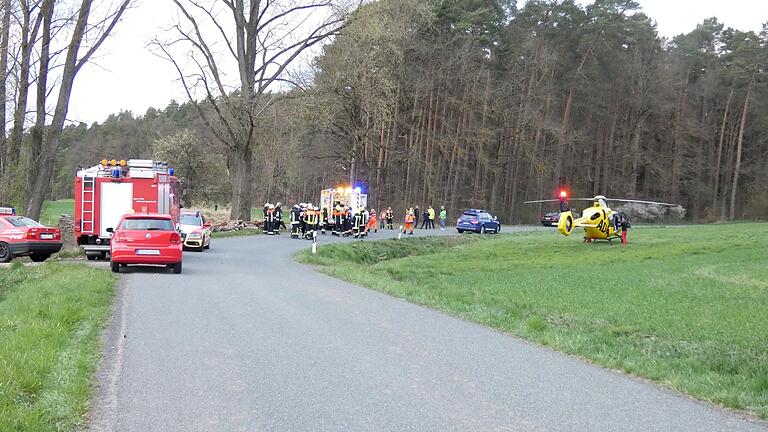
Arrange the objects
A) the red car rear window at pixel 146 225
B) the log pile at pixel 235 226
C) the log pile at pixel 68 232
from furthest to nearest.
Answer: the log pile at pixel 235 226 < the log pile at pixel 68 232 < the red car rear window at pixel 146 225

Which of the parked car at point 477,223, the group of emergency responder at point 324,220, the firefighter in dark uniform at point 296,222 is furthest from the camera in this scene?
the parked car at point 477,223

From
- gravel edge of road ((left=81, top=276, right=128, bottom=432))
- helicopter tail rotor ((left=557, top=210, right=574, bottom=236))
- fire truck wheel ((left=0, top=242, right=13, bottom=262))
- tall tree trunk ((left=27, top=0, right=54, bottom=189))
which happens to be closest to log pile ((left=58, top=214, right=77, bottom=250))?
tall tree trunk ((left=27, top=0, right=54, bottom=189))

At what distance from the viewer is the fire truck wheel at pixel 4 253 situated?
2230 cm

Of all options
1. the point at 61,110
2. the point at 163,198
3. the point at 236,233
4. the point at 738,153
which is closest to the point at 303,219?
the point at 236,233

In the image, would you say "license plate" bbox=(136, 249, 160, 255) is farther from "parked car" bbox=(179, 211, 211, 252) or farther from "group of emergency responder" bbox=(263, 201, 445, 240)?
"group of emergency responder" bbox=(263, 201, 445, 240)

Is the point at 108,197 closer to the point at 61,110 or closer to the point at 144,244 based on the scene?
the point at 144,244

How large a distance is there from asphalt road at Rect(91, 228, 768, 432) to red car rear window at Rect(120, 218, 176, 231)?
6196 millimetres

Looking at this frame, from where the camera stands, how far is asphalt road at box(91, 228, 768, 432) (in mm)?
6062

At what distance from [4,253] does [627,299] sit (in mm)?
18296

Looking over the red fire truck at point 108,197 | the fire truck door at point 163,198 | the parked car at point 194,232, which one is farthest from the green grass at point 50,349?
the parked car at point 194,232

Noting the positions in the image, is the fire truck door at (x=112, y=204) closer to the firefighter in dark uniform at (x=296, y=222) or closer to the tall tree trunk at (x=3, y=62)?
the tall tree trunk at (x=3, y=62)

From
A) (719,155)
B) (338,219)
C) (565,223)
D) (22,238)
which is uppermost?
(719,155)

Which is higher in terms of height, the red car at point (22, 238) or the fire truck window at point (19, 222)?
the fire truck window at point (19, 222)

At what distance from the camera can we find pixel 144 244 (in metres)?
18.9
